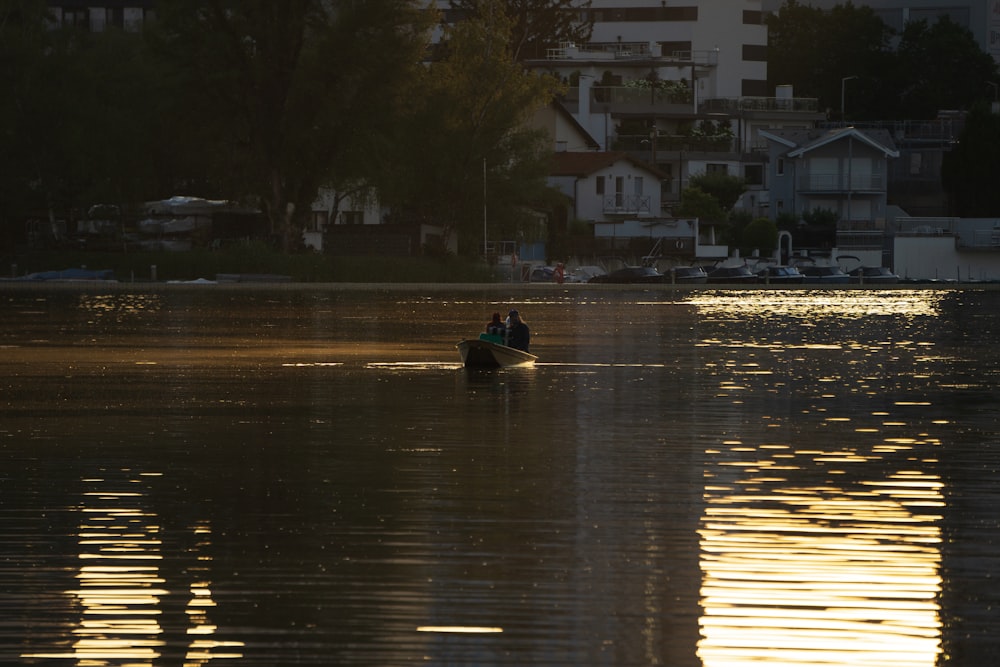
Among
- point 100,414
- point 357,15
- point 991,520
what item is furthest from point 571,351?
point 357,15

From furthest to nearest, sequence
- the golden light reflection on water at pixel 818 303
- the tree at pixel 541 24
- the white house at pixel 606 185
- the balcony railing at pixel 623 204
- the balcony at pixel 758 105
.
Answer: the tree at pixel 541 24 < the balcony at pixel 758 105 < the balcony railing at pixel 623 204 < the white house at pixel 606 185 < the golden light reflection on water at pixel 818 303

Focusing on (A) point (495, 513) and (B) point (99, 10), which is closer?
(A) point (495, 513)

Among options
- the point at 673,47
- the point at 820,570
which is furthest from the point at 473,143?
the point at 820,570

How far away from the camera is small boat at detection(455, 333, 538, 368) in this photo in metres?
40.0

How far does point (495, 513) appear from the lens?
19.6 metres

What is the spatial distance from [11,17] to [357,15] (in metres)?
21.1

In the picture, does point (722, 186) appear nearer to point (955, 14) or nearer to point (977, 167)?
point (977, 167)

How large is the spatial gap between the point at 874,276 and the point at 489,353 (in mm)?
76717

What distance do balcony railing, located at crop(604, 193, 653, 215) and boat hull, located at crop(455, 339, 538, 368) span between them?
85118mm

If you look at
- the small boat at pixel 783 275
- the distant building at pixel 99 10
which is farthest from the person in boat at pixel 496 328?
the distant building at pixel 99 10

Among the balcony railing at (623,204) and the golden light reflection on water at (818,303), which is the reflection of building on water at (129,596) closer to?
the golden light reflection on water at (818,303)

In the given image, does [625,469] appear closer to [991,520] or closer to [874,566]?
[991,520]

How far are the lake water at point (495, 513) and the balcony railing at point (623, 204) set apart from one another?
Result: 271 feet

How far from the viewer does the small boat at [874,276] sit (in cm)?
11281
